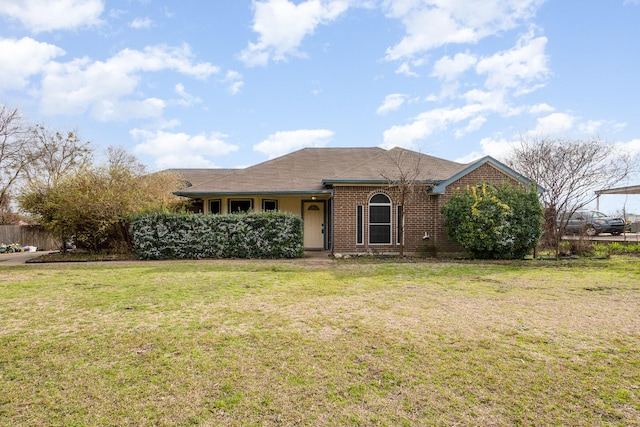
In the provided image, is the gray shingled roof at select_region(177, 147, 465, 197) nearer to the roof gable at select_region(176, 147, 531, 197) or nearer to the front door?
the roof gable at select_region(176, 147, 531, 197)

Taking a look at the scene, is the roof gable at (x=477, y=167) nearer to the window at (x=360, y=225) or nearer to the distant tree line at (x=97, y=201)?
the window at (x=360, y=225)

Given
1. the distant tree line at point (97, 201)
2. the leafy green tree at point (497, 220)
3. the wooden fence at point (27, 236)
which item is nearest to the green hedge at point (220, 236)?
the distant tree line at point (97, 201)

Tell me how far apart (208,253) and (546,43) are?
43.9 ft

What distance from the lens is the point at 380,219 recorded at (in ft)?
48.5

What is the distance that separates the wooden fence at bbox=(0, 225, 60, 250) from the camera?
21750 mm

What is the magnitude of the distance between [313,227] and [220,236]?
489cm

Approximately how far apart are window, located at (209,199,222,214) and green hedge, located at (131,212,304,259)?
325 centimetres

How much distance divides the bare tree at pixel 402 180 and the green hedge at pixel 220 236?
12.9 ft

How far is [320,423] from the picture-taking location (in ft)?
9.34

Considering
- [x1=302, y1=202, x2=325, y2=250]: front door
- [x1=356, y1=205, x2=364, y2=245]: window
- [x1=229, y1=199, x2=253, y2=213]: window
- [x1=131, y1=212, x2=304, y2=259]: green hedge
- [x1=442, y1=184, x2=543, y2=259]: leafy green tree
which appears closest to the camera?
[x1=442, y1=184, x2=543, y2=259]: leafy green tree

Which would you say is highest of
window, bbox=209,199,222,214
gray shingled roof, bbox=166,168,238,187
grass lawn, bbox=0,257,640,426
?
gray shingled roof, bbox=166,168,238,187

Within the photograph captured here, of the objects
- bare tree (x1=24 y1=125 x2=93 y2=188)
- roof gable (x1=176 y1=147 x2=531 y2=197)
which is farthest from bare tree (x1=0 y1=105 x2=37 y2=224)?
roof gable (x1=176 y1=147 x2=531 y2=197)

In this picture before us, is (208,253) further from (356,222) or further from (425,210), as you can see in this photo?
(425,210)

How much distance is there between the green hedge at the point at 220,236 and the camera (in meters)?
13.7
